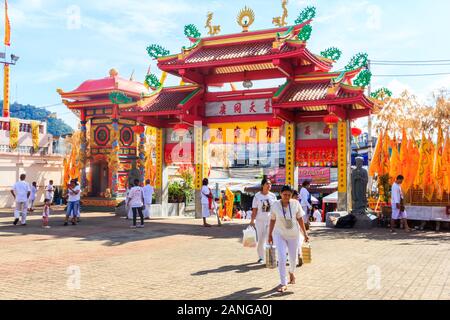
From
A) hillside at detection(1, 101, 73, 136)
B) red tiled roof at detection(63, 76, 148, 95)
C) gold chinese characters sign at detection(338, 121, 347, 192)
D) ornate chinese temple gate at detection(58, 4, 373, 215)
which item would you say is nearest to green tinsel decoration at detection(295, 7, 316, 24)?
ornate chinese temple gate at detection(58, 4, 373, 215)

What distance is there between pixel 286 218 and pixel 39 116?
415 feet

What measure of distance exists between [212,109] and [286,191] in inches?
502

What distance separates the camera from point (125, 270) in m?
7.66

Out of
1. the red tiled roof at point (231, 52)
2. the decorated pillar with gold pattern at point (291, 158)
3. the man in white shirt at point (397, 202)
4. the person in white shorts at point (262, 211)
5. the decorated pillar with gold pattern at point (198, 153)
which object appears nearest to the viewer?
the person in white shorts at point (262, 211)

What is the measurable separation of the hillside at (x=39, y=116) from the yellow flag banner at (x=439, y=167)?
111065 millimetres

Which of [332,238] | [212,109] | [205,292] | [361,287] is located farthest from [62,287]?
[212,109]

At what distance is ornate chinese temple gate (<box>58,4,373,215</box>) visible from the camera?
53.7ft

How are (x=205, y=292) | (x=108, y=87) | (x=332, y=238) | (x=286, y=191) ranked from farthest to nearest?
(x=108, y=87)
(x=332, y=238)
(x=286, y=191)
(x=205, y=292)

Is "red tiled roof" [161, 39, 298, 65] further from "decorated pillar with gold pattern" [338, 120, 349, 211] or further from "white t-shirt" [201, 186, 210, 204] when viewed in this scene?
"white t-shirt" [201, 186, 210, 204]

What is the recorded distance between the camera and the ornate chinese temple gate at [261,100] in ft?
53.7

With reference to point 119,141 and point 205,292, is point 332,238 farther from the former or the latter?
point 119,141

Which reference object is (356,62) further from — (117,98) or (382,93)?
(117,98)

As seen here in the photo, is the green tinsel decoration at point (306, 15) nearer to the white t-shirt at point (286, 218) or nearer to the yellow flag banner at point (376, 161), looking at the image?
the yellow flag banner at point (376, 161)

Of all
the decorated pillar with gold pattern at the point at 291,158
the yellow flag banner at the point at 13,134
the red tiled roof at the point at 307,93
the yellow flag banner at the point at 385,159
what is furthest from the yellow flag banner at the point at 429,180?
the yellow flag banner at the point at 13,134
